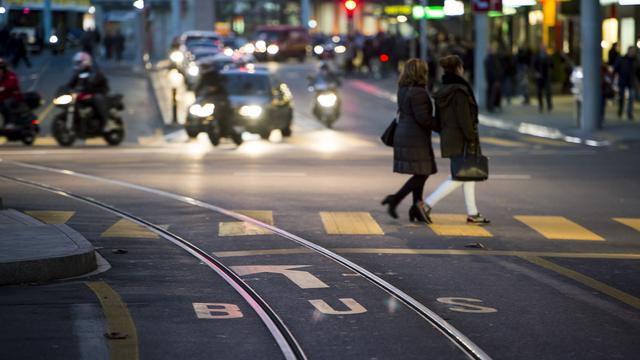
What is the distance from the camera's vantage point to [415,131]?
55.9 ft

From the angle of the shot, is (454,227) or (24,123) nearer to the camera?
(454,227)

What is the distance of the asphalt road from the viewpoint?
9.92 meters

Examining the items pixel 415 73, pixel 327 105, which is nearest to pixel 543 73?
pixel 327 105

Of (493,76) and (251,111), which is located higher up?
(251,111)

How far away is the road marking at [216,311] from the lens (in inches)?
424

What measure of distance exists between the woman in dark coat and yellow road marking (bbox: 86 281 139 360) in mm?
5398

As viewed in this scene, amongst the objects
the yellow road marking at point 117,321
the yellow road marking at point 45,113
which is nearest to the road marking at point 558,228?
the yellow road marking at point 117,321

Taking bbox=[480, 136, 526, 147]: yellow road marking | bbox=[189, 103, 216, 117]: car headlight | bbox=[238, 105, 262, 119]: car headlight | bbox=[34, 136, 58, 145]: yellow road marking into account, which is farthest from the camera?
bbox=[238, 105, 262, 119]: car headlight

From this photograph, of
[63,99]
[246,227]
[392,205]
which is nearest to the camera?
[246,227]

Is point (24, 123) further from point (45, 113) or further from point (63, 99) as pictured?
point (45, 113)

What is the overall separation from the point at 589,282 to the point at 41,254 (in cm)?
416

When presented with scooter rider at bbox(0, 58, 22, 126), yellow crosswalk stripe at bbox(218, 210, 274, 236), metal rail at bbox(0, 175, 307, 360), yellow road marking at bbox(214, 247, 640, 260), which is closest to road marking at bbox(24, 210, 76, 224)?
metal rail at bbox(0, 175, 307, 360)

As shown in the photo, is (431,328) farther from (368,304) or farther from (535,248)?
(535,248)

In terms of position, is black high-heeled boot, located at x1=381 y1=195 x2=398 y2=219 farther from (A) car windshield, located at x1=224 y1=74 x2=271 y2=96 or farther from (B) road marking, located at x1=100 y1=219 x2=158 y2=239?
(A) car windshield, located at x1=224 y1=74 x2=271 y2=96
